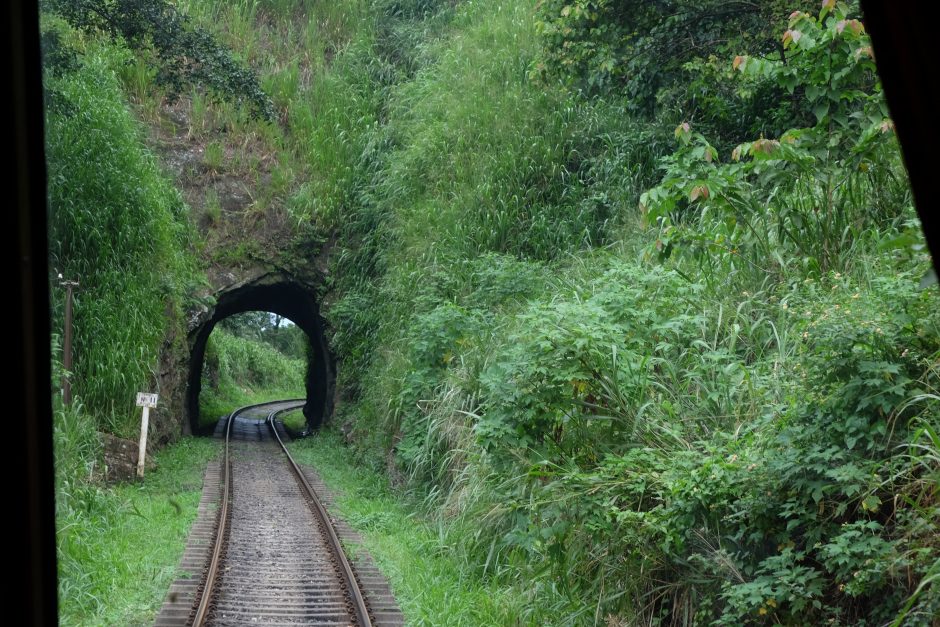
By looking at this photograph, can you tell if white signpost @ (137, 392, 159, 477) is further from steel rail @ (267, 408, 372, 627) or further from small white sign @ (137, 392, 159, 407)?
steel rail @ (267, 408, 372, 627)

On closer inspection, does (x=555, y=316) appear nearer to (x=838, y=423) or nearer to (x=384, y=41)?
(x=838, y=423)

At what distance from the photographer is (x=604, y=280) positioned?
9.12 meters

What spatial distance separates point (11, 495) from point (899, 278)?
17.3 feet

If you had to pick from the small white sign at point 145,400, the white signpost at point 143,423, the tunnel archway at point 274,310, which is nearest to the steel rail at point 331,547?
the white signpost at point 143,423

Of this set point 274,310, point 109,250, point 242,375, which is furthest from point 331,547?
point 242,375

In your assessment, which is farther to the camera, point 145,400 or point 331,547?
point 145,400

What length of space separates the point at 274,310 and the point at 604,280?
57.2 feet

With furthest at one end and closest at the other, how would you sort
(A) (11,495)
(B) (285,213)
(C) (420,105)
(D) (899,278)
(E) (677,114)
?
(B) (285,213) → (C) (420,105) → (E) (677,114) → (D) (899,278) → (A) (11,495)

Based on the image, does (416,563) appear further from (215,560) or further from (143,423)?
(143,423)

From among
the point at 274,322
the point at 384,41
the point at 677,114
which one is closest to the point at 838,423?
the point at 677,114

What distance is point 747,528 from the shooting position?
4793mm

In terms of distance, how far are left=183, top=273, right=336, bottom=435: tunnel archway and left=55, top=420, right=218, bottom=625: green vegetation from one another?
25.0ft

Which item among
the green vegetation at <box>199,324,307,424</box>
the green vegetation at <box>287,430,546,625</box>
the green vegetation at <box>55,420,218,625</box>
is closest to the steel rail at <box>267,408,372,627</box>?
the green vegetation at <box>287,430,546,625</box>

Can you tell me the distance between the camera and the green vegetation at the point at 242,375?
106 feet
